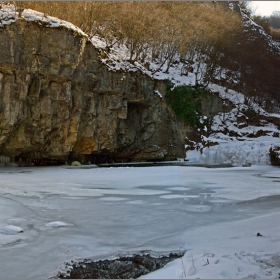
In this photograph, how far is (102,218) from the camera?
558 centimetres

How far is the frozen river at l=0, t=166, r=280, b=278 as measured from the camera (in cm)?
384

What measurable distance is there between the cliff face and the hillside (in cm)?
16

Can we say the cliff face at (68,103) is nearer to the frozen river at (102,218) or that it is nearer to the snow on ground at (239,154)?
the snow on ground at (239,154)

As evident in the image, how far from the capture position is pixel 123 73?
23328mm

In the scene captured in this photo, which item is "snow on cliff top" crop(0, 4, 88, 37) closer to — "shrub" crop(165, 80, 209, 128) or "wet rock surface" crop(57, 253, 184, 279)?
"shrub" crop(165, 80, 209, 128)

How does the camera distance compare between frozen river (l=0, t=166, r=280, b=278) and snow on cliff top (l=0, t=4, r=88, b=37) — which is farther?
snow on cliff top (l=0, t=4, r=88, b=37)

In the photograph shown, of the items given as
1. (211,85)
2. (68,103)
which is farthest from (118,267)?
(211,85)

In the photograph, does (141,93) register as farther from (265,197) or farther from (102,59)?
(265,197)

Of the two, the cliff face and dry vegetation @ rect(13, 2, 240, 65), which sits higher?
dry vegetation @ rect(13, 2, 240, 65)

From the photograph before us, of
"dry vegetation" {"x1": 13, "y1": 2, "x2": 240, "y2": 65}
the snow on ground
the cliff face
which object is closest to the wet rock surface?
the cliff face

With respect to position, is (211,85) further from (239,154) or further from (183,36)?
(239,154)

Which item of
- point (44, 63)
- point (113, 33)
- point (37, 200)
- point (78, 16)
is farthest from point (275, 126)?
point (37, 200)

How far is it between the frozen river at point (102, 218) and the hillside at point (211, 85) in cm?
1216

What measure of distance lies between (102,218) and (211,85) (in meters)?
33.0
